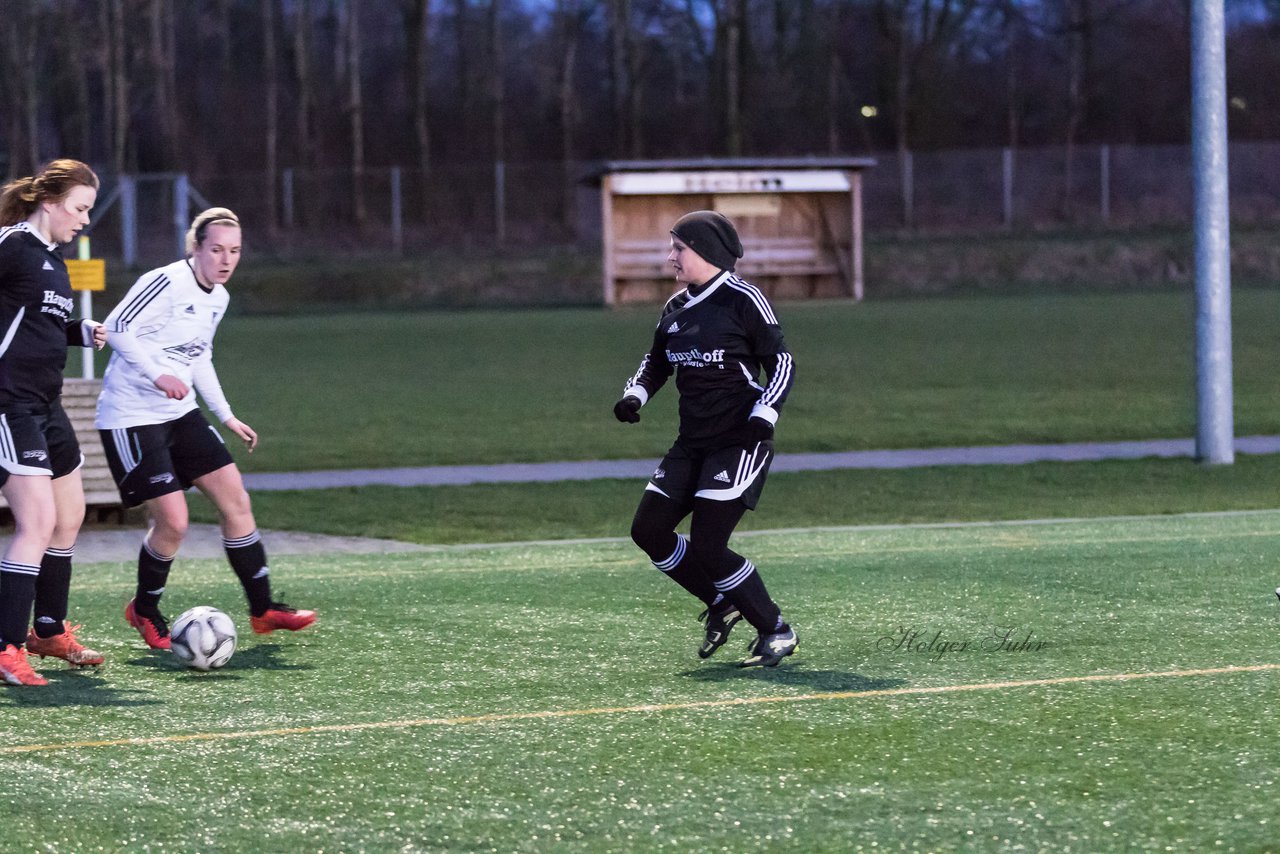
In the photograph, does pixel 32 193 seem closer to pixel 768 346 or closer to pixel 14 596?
pixel 14 596

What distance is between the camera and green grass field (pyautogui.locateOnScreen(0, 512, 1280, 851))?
4.68 metres

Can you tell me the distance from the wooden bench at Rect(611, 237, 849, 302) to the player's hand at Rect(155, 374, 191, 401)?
3195cm

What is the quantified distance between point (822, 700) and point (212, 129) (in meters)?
55.3

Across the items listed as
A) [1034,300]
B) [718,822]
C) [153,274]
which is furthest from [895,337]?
[718,822]

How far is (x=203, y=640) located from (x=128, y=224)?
38.7 m

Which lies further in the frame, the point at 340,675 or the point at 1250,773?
the point at 340,675

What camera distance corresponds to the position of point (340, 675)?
6.77 metres

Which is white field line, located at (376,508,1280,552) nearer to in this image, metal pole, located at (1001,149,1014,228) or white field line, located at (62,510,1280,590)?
white field line, located at (62,510,1280,590)

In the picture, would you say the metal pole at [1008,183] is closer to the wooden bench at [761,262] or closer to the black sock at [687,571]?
the wooden bench at [761,262]

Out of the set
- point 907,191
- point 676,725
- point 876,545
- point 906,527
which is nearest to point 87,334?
point 676,725

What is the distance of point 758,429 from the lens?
248 inches

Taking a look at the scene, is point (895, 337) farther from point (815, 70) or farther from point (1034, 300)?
point (815, 70)

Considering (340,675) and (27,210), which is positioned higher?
(27,210)

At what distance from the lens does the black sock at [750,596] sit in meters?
6.51
